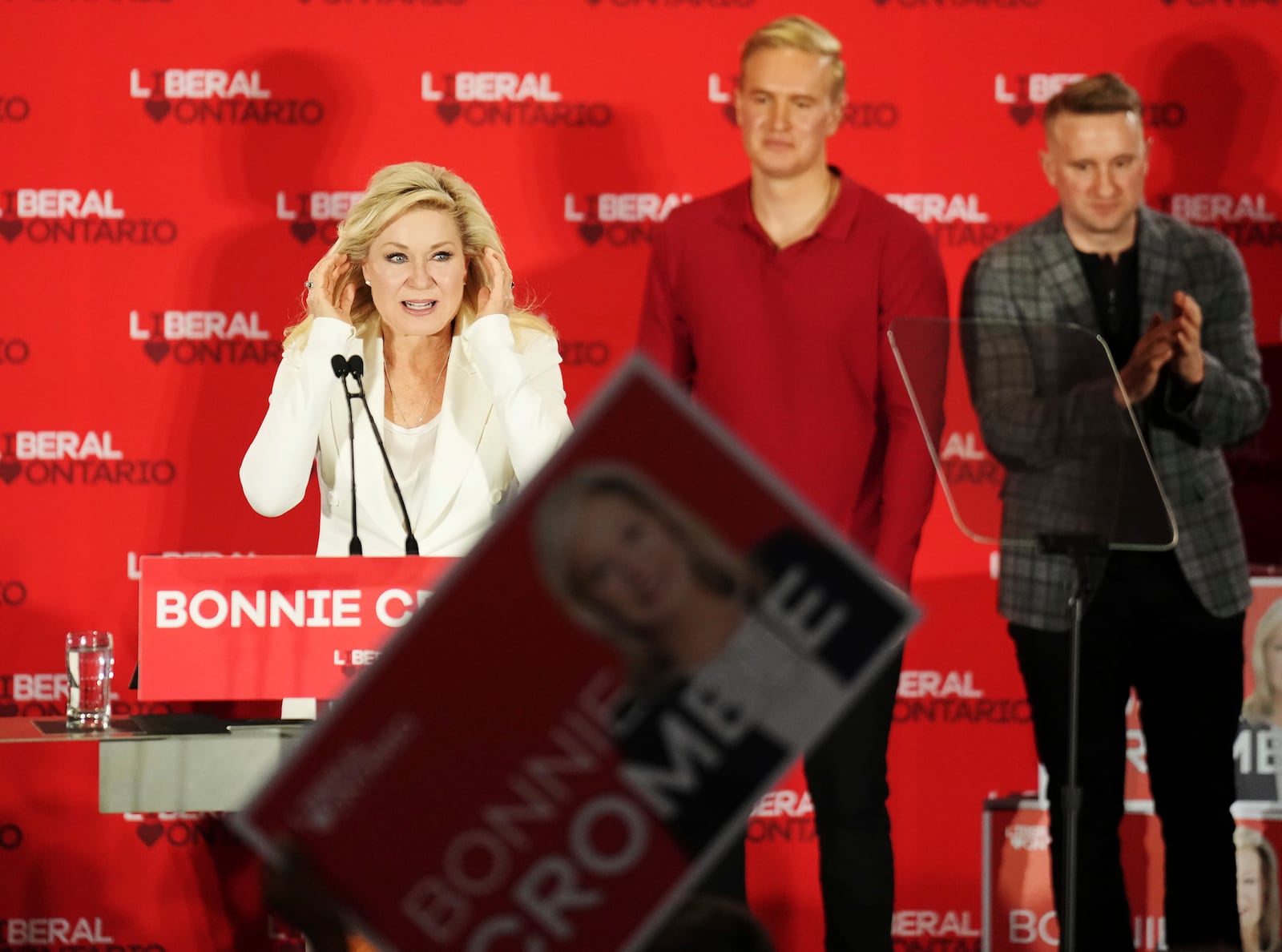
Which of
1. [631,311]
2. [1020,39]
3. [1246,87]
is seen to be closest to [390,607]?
[631,311]

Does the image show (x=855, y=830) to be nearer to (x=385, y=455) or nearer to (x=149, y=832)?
(x=385, y=455)

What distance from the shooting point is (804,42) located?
312 centimetres

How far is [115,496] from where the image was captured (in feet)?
12.6

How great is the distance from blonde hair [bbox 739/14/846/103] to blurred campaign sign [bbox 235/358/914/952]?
7.52 feet

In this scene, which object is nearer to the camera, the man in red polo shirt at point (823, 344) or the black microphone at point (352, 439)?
the black microphone at point (352, 439)

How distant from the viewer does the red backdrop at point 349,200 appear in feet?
12.6

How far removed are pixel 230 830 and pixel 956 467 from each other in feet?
7.62

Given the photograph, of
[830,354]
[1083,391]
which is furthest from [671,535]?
[830,354]

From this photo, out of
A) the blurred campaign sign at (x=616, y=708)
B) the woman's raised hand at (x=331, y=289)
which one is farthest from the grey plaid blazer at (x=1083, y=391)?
the blurred campaign sign at (x=616, y=708)

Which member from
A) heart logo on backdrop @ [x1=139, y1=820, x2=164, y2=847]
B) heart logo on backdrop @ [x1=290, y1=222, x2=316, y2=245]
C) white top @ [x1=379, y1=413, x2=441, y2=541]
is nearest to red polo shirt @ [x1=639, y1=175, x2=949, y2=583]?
white top @ [x1=379, y1=413, x2=441, y2=541]

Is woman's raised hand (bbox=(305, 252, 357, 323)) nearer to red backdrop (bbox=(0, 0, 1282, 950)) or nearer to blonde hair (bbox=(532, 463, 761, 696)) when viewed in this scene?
red backdrop (bbox=(0, 0, 1282, 950))

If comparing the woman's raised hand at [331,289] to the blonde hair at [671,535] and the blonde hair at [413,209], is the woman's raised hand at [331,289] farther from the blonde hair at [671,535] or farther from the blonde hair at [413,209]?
the blonde hair at [671,535]

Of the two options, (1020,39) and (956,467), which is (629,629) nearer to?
(956,467)

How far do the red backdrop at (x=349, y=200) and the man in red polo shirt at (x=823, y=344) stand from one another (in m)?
0.75
